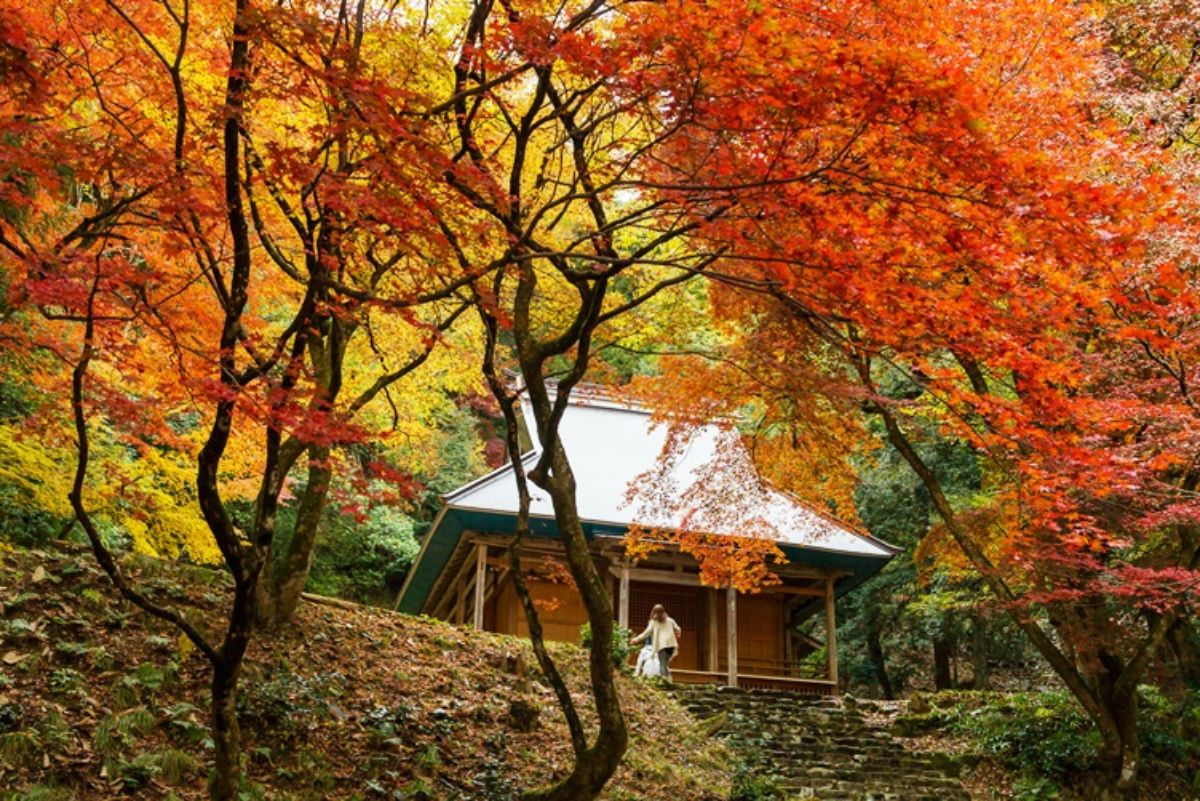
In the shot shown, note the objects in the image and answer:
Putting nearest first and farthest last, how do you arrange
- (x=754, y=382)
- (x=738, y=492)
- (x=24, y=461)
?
(x=24, y=461) < (x=754, y=382) < (x=738, y=492)

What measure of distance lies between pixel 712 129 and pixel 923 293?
5.99ft

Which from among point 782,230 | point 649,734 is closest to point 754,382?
point 782,230

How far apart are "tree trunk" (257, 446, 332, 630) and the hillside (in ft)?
0.86

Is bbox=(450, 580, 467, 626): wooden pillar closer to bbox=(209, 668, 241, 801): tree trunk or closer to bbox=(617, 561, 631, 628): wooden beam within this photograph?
bbox=(617, 561, 631, 628): wooden beam

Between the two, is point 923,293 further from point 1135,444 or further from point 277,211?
point 277,211

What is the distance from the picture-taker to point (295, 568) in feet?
28.7

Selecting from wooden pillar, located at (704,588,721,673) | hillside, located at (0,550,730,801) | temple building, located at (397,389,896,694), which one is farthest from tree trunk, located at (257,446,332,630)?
wooden pillar, located at (704,588,721,673)

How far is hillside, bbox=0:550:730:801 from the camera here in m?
6.24

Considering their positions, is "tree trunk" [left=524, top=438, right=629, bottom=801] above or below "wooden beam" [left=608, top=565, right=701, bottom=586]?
below

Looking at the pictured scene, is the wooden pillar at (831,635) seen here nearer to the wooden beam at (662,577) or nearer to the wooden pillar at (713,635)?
the wooden pillar at (713,635)

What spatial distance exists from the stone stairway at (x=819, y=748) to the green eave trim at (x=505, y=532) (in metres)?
3.33

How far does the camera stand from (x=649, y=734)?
10828 millimetres

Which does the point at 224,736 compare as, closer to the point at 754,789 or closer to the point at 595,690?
the point at 595,690

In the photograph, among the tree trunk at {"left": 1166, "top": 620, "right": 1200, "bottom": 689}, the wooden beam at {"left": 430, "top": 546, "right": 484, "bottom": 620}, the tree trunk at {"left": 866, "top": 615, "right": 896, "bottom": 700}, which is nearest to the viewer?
the tree trunk at {"left": 1166, "top": 620, "right": 1200, "bottom": 689}
